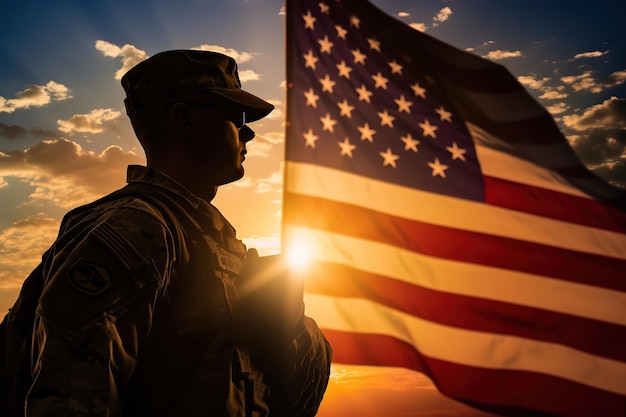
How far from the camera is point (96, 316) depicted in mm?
1272

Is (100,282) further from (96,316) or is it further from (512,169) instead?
(512,169)

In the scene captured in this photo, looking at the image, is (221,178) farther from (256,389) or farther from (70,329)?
(70,329)

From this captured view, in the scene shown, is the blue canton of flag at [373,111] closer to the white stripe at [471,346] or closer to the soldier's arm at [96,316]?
the white stripe at [471,346]

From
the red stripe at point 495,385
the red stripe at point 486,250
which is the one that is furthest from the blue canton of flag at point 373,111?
the red stripe at point 495,385

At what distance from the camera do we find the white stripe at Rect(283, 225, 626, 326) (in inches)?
165

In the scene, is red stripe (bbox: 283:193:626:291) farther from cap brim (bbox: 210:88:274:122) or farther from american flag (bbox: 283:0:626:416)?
cap brim (bbox: 210:88:274:122)

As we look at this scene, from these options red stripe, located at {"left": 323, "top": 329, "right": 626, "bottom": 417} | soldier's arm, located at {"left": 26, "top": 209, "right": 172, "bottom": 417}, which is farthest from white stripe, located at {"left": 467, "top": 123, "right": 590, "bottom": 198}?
soldier's arm, located at {"left": 26, "top": 209, "right": 172, "bottom": 417}

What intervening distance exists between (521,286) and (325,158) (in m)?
1.86

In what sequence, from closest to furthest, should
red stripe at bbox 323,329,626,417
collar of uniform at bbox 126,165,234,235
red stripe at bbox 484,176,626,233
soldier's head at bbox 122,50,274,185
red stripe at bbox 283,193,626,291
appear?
collar of uniform at bbox 126,165,234,235 < soldier's head at bbox 122,50,274,185 < red stripe at bbox 323,329,626,417 < red stripe at bbox 283,193,626,291 < red stripe at bbox 484,176,626,233

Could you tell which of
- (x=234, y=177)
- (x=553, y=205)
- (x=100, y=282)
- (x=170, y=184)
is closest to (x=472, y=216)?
(x=553, y=205)

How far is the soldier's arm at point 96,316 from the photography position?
1.21 meters

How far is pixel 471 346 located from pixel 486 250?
2.52 ft

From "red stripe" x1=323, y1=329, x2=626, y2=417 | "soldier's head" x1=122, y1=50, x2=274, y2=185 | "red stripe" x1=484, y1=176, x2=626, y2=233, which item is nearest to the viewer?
"soldier's head" x1=122, y1=50, x2=274, y2=185

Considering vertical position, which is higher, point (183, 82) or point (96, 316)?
point (183, 82)
